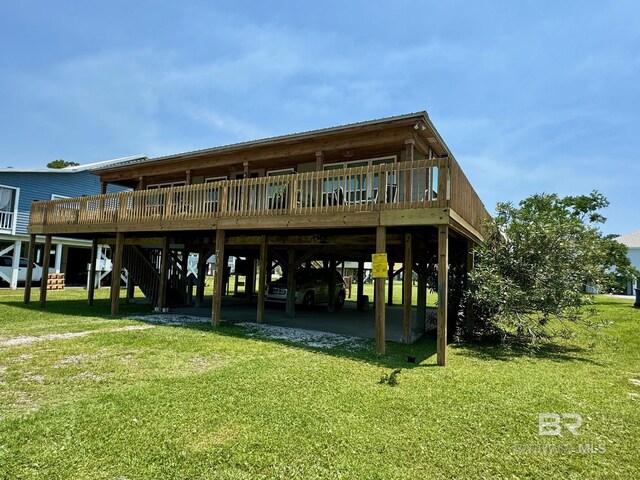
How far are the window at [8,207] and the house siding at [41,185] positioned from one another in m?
0.25

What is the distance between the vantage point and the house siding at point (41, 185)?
20.3 meters

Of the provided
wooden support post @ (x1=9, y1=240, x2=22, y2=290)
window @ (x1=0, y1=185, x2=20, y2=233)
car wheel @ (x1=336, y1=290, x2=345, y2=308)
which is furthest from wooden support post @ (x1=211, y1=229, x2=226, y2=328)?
wooden support post @ (x1=9, y1=240, x2=22, y2=290)

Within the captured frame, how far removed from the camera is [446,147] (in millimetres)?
11383

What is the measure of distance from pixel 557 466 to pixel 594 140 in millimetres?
22127

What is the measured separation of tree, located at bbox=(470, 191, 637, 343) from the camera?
28.5 feet

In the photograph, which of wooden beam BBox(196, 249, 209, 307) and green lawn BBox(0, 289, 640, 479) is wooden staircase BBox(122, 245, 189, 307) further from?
green lawn BBox(0, 289, 640, 479)

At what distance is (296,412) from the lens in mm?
4207

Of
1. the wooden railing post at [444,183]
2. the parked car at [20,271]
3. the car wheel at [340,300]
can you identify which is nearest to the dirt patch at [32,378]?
the wooden railing post at [444,183]

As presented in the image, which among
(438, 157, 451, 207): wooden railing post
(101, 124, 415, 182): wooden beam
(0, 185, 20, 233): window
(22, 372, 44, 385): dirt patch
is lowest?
(22, 372, 44, 385): dirt patch

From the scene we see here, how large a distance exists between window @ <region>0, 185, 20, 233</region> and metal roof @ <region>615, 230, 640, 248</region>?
164 ft

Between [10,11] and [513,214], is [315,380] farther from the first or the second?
[10,11]

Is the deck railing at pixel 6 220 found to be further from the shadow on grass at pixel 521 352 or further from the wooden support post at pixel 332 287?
the shadow on grass at pixel 521 352

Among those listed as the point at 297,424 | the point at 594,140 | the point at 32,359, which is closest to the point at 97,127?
the point at 32,359

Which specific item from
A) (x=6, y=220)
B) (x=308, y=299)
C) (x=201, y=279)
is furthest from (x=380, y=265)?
(x=6, y=220)
